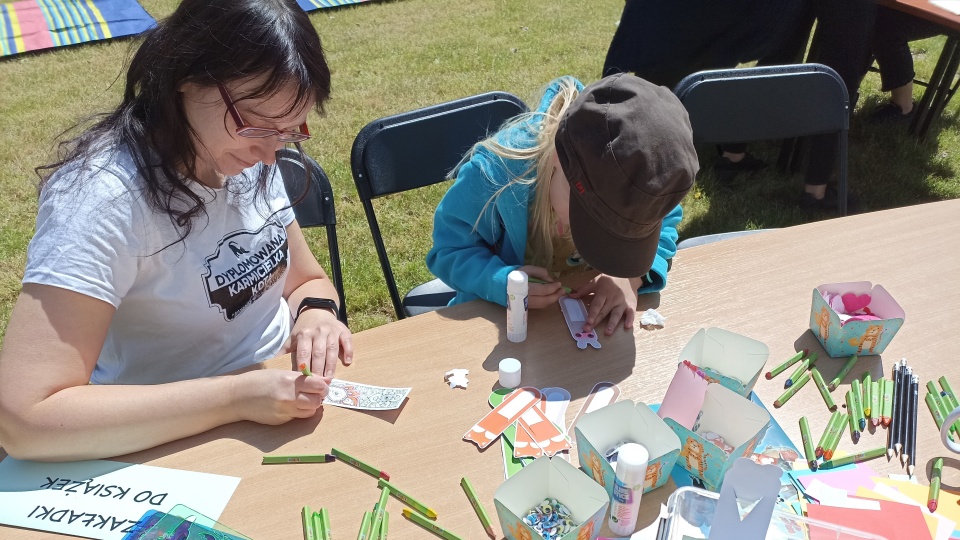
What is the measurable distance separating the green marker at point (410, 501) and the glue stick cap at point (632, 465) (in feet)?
1.02

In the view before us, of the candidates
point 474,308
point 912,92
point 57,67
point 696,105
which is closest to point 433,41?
point 57,67

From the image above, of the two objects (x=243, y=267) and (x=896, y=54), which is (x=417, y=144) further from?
(x=896, y=54)

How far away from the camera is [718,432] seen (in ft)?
4.13

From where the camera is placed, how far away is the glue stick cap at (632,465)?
1.05m

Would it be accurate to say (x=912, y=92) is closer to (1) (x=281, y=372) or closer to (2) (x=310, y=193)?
(2) (x=310, y=193)

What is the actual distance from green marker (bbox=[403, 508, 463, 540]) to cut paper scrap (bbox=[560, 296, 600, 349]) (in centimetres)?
54

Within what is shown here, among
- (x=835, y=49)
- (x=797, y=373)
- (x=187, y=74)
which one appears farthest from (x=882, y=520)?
(x=835, y=49)

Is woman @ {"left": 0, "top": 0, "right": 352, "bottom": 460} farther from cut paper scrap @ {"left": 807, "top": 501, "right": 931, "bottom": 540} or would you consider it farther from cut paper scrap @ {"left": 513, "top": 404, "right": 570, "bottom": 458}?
cut paper scrap @ {"left": 807, "top": 501, "right": 931, "bottom": 540}

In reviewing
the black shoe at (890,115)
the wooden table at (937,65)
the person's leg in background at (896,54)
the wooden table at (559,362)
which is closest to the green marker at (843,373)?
the wooden table at (559,362)

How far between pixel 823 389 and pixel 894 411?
13cm

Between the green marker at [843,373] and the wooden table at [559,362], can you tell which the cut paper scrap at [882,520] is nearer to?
the wooden table at [559,362]

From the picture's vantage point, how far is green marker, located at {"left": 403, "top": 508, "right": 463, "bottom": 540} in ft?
3.64

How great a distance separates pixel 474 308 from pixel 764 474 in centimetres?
79

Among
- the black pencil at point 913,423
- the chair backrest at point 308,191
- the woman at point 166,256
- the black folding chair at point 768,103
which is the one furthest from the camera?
the black folding chair at point 768,103
